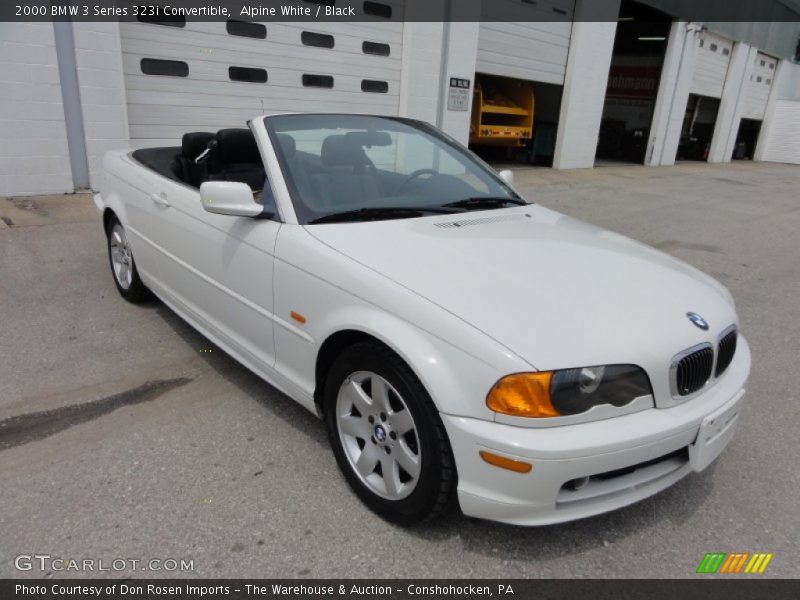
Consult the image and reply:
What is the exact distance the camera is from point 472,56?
11.4 m

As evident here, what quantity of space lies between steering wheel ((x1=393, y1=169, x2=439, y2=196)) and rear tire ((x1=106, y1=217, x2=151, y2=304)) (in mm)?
2173

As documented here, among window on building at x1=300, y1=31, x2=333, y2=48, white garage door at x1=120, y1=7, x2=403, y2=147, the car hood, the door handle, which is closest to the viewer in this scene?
the car hood

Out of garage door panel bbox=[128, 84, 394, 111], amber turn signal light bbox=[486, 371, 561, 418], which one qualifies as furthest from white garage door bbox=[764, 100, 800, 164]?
amber turn signal light bbox=[486, 371, 561, 418]

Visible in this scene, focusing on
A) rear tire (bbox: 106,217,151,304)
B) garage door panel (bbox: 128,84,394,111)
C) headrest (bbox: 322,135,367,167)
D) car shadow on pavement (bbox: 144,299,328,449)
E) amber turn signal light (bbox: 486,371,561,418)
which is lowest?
car shadow on pavement (bbox: 144,299,328,449)

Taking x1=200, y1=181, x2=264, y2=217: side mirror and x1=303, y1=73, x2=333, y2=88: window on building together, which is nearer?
x1=200, y1=181, x2=264, y2=217: side mirror

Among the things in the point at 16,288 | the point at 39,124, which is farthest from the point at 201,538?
the point at 39,124

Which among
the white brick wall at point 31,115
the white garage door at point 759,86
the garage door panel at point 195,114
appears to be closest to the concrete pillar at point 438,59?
the garage door panel at point 195,114

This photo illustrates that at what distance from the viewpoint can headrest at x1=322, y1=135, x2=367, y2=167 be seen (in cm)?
309

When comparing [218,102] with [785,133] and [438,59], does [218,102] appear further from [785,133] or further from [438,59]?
[785,133]

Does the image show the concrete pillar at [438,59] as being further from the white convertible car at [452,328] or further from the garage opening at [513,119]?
the white convertible car at [452,328]

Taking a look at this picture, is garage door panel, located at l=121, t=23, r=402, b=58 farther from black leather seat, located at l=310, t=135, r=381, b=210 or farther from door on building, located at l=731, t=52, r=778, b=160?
door on building, located at l=731, t=52, r=778, b=160

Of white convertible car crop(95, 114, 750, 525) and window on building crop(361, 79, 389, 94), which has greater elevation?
window on building crop(361, 79, 389, 94)

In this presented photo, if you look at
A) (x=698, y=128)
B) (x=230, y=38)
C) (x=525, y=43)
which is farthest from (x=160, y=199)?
(x=698, y=128)

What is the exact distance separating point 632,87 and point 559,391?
22488mm
